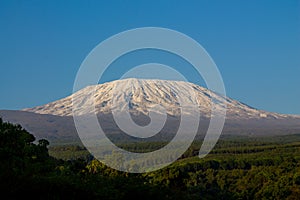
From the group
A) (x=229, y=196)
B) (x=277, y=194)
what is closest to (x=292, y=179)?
(x=277, y=194)

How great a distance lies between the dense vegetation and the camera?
1773cm

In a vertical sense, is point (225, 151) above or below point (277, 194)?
above

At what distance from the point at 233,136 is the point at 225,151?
56.9m

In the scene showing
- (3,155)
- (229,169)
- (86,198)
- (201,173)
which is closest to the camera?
(86,198)

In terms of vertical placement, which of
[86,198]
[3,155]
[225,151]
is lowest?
[86,198]

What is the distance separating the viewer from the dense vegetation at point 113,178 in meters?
17.7

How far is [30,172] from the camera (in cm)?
2011

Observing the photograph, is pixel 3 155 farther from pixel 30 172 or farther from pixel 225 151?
pixel 225 151

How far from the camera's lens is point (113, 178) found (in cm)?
2470

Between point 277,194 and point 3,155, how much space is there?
40.7 metres

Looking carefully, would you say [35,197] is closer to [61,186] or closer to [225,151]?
[61,186]

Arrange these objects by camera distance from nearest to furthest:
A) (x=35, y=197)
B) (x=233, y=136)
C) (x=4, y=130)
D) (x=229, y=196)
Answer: (x=35, y=197)
(x=4, y=130)
(x=229, y=196)
(x=233, y=136)

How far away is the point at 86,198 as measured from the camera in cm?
1859

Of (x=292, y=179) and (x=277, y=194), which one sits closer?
(x=277, y=194)
